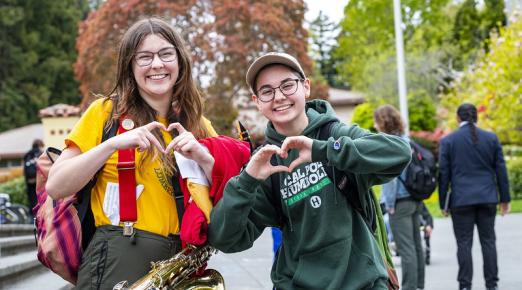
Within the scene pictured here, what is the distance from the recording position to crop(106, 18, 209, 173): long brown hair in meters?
3.08

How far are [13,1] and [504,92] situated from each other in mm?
31408

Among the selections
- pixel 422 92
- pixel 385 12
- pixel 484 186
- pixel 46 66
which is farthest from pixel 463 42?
pixel 484 186

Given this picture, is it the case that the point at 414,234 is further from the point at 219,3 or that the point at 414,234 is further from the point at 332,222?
the point at 219,3

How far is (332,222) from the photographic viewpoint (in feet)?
9.77

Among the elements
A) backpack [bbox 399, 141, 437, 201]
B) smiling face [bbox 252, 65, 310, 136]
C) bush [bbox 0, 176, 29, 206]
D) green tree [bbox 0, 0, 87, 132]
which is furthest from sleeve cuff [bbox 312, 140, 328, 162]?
green tree [bbox 0, 0, 87, 132]

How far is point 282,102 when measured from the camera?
3.10 meters

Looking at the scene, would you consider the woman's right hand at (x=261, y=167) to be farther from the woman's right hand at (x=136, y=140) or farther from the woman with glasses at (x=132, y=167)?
the woman's right hand at (x=136, y=140)

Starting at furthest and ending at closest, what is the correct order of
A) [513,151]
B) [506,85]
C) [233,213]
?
[513,151] → [506,85] → [233,213]

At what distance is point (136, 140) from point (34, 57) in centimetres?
4253

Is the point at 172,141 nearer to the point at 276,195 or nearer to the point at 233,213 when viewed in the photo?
the point at 233,213

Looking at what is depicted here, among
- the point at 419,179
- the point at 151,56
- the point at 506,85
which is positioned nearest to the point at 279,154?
the point at 151,56

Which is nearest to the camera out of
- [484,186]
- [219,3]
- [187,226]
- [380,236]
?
[187,226]

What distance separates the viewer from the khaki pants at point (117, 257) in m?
2.92

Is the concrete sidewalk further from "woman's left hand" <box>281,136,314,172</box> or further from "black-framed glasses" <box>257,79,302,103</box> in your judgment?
"woman's left hand" <box>281,136,314,172</box>
